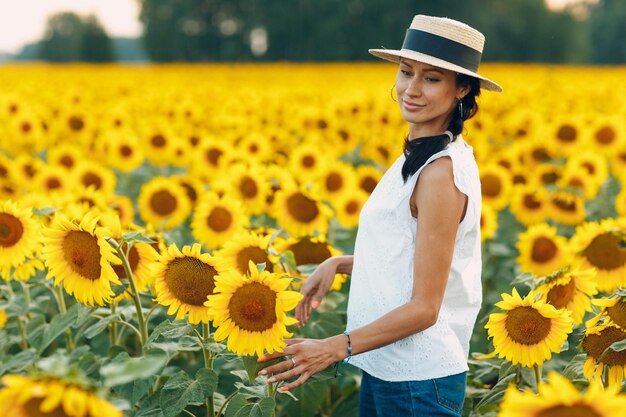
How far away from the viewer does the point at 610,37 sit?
71.2 m

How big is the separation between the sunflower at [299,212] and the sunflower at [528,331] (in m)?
1.79

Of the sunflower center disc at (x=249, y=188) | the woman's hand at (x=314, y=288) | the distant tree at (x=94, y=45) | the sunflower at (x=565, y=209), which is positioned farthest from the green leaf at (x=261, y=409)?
the distant tree at (x=94, y=45)

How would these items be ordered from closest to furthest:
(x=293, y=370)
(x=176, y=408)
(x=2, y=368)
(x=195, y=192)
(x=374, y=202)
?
1. (x=293, y=370)
2. (x=176, y=408)
3. (x=374, y=202)
4. (x=2, y=368)
5. (x=195, y=192)

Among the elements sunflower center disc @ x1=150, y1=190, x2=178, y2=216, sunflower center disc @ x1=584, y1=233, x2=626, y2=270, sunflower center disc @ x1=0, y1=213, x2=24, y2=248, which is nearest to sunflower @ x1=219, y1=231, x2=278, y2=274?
sunflower center disc @ x1=0, y1=213, x2=24, y2=248

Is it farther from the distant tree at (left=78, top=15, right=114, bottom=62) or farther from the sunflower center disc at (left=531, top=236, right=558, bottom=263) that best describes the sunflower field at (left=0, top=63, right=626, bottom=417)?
the distant tree at (left=78, top=15, right=114, bottom=62)

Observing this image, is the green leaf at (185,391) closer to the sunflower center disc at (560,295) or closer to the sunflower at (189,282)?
the sunflower at (189,282)

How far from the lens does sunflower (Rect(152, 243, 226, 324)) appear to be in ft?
7.91

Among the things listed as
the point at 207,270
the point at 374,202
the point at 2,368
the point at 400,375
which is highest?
the point at 374,202

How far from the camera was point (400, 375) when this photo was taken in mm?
2488

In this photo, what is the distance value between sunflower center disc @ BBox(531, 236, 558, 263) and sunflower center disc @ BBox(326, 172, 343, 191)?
5.26 feet

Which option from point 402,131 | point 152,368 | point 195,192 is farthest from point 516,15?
point 152,368

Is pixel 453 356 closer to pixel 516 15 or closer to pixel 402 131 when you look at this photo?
pixel 402 131

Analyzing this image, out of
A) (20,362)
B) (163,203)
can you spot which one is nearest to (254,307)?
(20,362)

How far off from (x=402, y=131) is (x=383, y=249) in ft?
18.5
